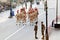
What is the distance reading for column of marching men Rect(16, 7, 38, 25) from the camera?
247 inches

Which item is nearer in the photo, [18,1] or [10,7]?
[18,1]

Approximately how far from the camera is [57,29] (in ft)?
21.6

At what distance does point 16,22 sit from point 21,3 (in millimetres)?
545

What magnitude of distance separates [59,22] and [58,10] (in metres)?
0.33

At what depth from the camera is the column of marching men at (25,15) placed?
629cm

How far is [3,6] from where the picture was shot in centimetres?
690

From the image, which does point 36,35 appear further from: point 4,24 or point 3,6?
point 3,6

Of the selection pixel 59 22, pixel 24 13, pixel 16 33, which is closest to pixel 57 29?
pixel 59 22

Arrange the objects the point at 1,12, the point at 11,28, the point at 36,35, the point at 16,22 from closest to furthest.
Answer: the point at 36,35
the point at 11,28
the point at 16,22
the point at 1,12

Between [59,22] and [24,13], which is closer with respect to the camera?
[24,13]

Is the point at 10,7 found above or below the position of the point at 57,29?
above

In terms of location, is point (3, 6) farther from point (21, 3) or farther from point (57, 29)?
point (57, 29)

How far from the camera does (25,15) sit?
250 inches

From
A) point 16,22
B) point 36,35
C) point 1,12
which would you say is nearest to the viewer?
point 36,35
